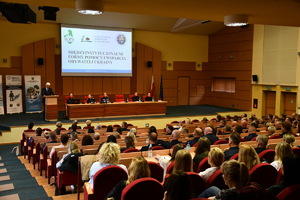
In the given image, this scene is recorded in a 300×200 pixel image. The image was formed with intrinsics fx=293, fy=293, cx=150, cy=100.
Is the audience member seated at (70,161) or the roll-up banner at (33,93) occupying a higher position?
the roll-up banner at (33,93)

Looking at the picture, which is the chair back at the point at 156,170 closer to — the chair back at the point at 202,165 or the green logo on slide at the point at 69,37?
the chair back at the point at 202,165

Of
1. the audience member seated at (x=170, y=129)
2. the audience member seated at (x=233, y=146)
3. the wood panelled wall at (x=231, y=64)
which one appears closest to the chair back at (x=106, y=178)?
the audience member seated at (x=233, y=146)

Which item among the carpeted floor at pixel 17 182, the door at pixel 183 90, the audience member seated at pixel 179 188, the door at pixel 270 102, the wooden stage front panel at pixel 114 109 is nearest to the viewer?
the audience member seated at pixel 179 188

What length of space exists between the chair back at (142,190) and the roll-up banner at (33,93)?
39.7 feet

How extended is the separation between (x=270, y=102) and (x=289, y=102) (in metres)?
1.06

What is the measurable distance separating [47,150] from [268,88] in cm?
1209

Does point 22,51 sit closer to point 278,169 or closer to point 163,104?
point 163,104

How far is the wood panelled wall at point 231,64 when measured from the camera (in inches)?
632

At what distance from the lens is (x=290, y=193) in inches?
99.9

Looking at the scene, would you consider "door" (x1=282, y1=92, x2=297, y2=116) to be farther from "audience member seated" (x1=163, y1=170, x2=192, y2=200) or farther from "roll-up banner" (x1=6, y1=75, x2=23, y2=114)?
"audience member seated" (x1=163, y1=170, x2=192, y2=200)

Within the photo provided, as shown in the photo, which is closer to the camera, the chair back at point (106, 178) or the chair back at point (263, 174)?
the chair back at point (263, 174)

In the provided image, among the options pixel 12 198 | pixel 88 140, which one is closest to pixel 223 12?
pixel 88 140

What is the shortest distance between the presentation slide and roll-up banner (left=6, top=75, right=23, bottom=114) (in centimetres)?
215

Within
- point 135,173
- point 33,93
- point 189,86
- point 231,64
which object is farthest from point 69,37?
point 135,173
